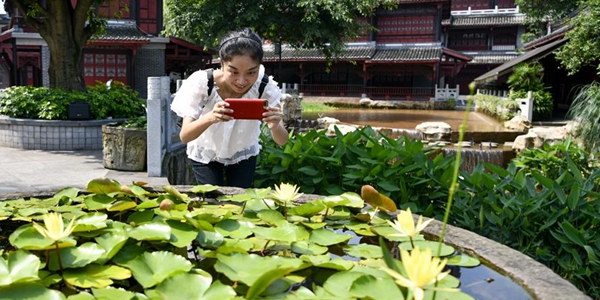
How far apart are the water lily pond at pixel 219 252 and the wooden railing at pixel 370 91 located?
92.4 feet

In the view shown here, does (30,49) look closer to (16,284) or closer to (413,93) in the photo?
(413,93)

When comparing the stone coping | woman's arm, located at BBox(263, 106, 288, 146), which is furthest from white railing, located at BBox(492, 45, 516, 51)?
the stone coping

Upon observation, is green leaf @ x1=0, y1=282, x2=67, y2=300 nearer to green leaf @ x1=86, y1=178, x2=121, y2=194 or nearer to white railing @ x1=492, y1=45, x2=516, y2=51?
green leaf @ x1=86, y1=178, x2=121, y2=194

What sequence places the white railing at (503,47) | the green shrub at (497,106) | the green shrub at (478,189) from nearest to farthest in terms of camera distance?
the green shrub at (478,189) < the green shrub at (497,106) < the white railing at (503,47)

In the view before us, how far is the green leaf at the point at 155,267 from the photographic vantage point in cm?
126

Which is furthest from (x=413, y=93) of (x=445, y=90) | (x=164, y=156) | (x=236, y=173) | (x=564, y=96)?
(x=236, y=173)

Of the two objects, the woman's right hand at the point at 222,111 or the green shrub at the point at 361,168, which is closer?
the woman's right hand at the point at 222,111

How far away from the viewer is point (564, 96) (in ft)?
74.2

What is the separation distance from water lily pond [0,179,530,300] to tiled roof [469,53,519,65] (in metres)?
32.8

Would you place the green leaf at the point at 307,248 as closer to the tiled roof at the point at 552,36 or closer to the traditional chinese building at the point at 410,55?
the tiled roof at the point at 552,36

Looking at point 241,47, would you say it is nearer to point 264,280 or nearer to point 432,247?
point 432,247

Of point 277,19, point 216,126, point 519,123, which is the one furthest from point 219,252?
point 277,19

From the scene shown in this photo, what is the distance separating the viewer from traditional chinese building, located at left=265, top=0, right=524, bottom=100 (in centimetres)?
2961

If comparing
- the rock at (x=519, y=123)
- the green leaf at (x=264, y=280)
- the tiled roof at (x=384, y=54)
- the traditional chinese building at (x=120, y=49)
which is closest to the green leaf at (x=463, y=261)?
the green leaf at (x=264, y=280)
